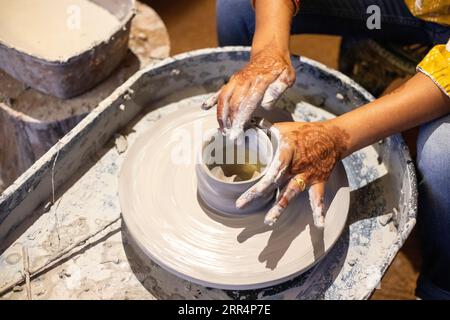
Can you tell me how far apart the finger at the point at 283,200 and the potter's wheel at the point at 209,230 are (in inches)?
4.4

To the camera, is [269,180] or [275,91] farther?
[275,91]

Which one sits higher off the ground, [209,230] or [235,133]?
[235,133]

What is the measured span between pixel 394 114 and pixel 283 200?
345mm

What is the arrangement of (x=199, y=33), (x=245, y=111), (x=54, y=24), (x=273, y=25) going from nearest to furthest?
(x=245, y=111) < (x=273, y=25) < (x=54, y=24) < (x=199, y=33)

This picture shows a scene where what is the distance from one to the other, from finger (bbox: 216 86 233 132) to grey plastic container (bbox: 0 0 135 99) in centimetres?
50

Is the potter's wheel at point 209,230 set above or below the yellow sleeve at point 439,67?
below

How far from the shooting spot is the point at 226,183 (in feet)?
3.72

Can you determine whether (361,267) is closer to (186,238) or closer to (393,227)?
(393,227)

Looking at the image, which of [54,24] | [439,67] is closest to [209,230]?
[439,67]

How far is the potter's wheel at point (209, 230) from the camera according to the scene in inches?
45.1

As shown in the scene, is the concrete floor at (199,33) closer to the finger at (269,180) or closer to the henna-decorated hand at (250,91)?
the henna-decorated hand at (250,91)

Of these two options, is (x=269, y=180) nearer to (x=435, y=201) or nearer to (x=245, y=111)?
(x=245, y=111)

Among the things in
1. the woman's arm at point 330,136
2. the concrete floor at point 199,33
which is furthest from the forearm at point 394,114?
the concrete floor at point 199,33

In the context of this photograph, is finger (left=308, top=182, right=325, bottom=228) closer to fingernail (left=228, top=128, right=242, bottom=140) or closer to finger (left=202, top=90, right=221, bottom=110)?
fingernail (left=228, top=128, right=242, bottom=140)
